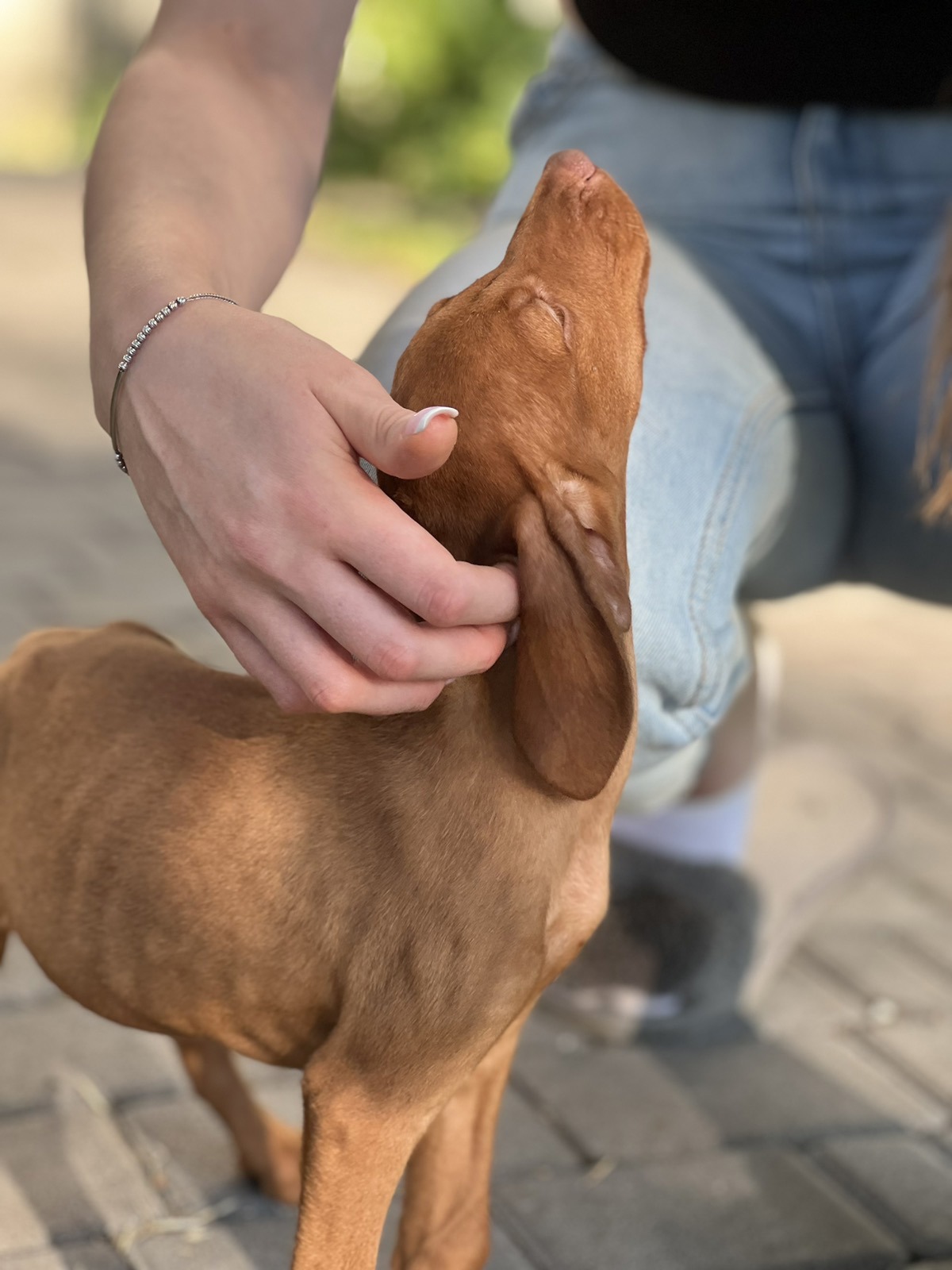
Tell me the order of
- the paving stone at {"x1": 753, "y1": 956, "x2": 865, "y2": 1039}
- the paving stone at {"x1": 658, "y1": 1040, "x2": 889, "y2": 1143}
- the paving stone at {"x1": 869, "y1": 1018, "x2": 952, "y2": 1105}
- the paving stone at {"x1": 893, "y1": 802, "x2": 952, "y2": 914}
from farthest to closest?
the paving stone at {"x1": 893, "y1": 802, "x2": 952, "y2": 914} → the paving stone at {"x1": 753, "y1": 956, "x2": 865, "y2": 1039} → the paving stone at {"x1": 869, "y1": 1018, "x2": 952, "y2": 1105} → the paving stone at {"x1": 658, "y1": 1040, "x2": 889, "y2": 1143}

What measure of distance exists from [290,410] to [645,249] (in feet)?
1.26

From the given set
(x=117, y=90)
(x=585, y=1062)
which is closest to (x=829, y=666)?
(x=585, y=1062)

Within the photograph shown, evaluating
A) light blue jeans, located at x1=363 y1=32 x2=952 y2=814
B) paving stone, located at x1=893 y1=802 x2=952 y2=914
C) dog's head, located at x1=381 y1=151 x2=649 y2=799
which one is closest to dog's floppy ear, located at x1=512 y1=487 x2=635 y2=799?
dog's head, located at x1=381 y1=151 x2=649 y2=799

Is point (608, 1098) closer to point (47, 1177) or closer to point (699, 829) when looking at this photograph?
point (699, 829)

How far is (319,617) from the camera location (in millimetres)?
1216

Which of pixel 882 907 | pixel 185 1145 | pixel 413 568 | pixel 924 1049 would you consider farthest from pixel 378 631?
pixel 882 907

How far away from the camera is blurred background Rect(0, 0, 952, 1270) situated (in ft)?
6.49

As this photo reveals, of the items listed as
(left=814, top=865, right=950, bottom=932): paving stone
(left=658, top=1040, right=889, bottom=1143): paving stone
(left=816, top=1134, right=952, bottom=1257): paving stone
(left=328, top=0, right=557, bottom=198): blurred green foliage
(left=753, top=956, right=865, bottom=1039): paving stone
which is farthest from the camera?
(left=328, top=0, right=557, bottom=198): blurred green foliage

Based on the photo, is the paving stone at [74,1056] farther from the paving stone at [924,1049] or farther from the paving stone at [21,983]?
the paving stone at [924,1049]

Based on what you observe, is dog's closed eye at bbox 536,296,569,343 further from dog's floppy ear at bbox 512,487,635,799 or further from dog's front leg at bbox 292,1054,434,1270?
dog's front leg at bbox 292,1054,434,1270

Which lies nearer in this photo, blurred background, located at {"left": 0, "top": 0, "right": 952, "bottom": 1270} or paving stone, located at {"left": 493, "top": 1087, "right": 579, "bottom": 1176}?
blurred background, located at {"left": 0, "top": 0, "right": 952, "bottom": 1270}

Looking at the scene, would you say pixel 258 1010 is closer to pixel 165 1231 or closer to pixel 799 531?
pixel 165 1231

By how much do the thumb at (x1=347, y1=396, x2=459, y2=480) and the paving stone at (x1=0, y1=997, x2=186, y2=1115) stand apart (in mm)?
1276

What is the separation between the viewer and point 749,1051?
246cm
